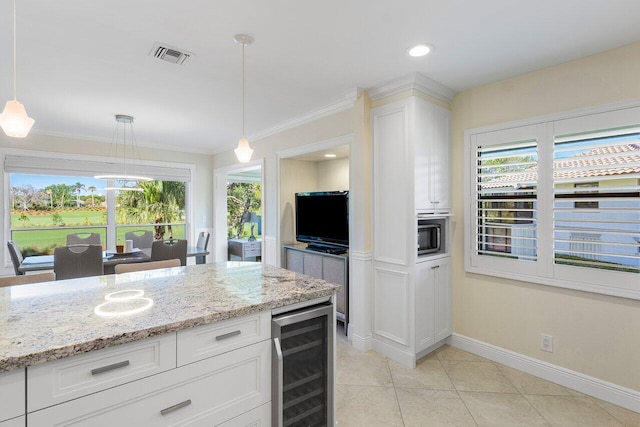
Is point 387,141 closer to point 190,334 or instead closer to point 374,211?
point 374,211

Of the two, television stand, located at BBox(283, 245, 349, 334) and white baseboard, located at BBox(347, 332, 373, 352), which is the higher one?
television stand, located at BBox(283, 245, 349, 334)

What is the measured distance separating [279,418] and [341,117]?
108 inches

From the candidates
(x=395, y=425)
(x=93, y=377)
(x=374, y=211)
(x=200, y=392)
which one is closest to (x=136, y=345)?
(x=93, y=377)

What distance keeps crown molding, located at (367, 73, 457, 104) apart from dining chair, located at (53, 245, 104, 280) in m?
3.25

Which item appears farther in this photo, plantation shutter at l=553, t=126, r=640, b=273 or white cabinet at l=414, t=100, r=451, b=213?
white cabinet at l=414, t=100, r=451, b=213

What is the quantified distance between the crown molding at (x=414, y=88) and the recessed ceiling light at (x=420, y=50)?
34cm

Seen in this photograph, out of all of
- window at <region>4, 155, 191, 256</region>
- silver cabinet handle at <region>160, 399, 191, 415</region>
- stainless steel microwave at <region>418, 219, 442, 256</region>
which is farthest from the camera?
window at <region>4, 155, 191, 256</region>

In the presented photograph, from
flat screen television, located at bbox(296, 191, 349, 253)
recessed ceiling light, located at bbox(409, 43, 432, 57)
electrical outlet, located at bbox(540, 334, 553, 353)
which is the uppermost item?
recessed ceiling light, located at bbox(409, 43, 432, 57)

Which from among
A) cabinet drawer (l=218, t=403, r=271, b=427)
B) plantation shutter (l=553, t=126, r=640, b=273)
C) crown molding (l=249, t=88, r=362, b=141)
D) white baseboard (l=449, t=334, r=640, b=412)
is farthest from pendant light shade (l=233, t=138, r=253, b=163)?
white baseboard (l=449, t=334, r=640, b=412)

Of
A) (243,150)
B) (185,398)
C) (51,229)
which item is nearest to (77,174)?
(51,229)

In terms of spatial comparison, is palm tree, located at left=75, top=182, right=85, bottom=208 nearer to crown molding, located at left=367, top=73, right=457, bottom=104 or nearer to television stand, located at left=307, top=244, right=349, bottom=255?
television stand, located at left=307, top=244, right=349, bottom=255

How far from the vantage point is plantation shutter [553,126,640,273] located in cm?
218

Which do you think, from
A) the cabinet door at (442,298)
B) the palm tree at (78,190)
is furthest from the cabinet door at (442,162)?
the palm tree at (78,190)

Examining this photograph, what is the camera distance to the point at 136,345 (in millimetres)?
1200
